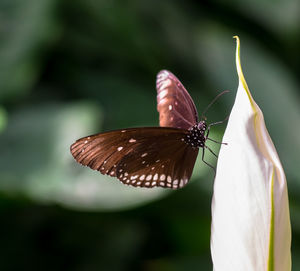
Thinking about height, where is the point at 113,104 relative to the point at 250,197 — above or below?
above

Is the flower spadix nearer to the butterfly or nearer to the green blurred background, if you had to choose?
the butterfly

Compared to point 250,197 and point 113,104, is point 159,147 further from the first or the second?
point 113,104

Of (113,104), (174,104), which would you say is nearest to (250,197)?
(174,104)

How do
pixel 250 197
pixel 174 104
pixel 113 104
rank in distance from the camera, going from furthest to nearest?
pixel 113 104
pixel 174 104
pixel 250 197

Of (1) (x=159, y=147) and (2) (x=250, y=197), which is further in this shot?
(1) (x=159, y=147)

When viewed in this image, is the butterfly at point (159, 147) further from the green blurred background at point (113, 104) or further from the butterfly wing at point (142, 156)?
the green blurred background at point (113, 104)

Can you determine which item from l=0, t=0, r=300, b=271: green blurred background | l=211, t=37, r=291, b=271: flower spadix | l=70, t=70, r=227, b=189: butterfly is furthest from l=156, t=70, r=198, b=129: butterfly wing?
l=0, t=0, r=300, b=271: green blurred background

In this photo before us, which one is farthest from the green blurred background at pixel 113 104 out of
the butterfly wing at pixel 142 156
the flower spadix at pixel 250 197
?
the flower spadix at pixel 250 197

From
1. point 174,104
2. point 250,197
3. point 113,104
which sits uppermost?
point 113,104

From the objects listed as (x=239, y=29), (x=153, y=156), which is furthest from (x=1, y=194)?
(x=239, y=29)
